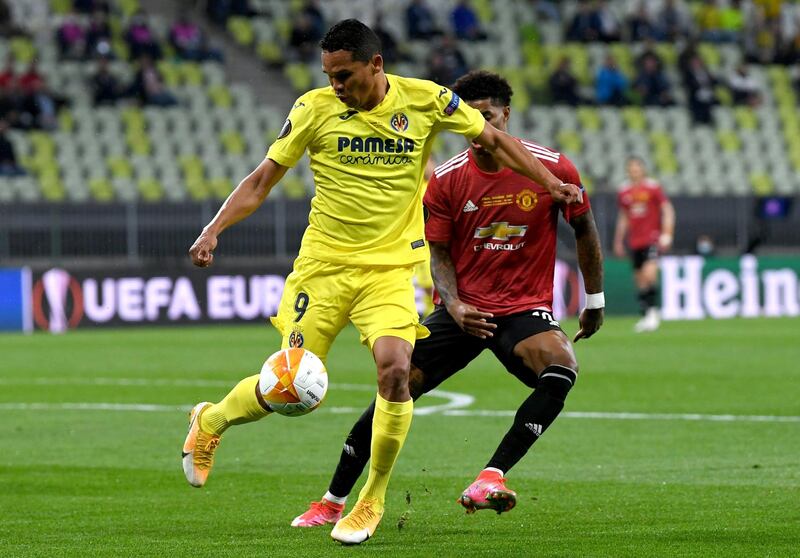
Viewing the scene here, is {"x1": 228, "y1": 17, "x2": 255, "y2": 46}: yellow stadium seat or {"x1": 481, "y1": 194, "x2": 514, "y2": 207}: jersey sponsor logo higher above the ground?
{"x1": 481, "y1": 194, "x2": 514, "y2": 207}: jersey sponsor logo

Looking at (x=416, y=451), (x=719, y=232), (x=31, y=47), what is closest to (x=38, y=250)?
(x=31, y=47)

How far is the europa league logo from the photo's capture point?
2355 cm

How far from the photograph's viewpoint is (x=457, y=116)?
7.15m

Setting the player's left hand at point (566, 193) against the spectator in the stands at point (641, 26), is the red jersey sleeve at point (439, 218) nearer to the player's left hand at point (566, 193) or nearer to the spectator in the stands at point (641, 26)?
the player's left hand at point (566, 193)

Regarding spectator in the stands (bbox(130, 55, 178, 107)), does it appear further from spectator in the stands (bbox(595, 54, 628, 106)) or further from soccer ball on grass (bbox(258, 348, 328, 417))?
soccer ball on grass (bbox(258, 348, 328, 417))

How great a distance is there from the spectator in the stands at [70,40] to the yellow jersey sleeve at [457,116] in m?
21.1

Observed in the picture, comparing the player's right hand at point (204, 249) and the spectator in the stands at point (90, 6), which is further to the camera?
the spectator in the stands at point (90, 6)

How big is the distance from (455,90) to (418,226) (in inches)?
32.1

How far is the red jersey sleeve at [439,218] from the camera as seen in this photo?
7.73 metres

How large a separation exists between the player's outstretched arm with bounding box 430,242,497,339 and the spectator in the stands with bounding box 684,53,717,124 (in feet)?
82.1

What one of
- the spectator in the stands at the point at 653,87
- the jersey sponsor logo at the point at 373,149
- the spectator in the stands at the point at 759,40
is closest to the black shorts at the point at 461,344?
the jersey sponsor logo at the point at 373,149

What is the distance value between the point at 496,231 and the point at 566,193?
0.83 meters

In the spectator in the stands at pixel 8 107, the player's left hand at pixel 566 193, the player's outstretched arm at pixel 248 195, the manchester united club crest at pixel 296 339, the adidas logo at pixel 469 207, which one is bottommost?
the spectator in the stands at pixel 8 107

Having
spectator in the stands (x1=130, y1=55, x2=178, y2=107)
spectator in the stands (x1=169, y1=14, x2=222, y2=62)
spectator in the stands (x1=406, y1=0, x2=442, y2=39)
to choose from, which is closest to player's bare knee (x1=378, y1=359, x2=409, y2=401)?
spectator in the stands (x1=130, y1=55, x2=178, y2=107)
